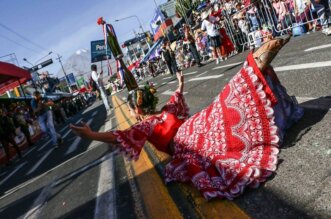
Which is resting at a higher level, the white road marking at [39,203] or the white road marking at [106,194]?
the white road marking at [106,194]

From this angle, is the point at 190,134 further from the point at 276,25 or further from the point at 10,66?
the point at 10,66

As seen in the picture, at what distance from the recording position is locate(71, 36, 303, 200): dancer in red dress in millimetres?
3242

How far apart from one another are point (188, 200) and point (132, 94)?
141 cm

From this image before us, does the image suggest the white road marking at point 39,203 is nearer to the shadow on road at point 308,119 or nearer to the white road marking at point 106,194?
the white road marking at point 106,194

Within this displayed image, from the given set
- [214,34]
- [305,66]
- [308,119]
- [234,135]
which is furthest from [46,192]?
[214,34]

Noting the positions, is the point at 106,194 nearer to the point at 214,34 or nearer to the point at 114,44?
the point at 114,44

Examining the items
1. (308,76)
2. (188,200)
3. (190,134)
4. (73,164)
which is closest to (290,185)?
(188,200)

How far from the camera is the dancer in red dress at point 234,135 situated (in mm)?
3242

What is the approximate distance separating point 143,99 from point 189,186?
108 centimetres

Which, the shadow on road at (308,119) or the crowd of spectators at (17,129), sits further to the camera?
the crowd of spectators at (17,129)

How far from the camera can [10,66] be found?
54.7 feet

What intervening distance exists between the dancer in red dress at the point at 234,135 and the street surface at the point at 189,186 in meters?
0.12

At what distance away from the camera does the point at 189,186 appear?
12.4 ft

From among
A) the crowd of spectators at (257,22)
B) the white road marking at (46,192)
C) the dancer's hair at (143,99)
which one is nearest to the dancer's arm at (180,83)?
the dancer's hair at (143,99)
